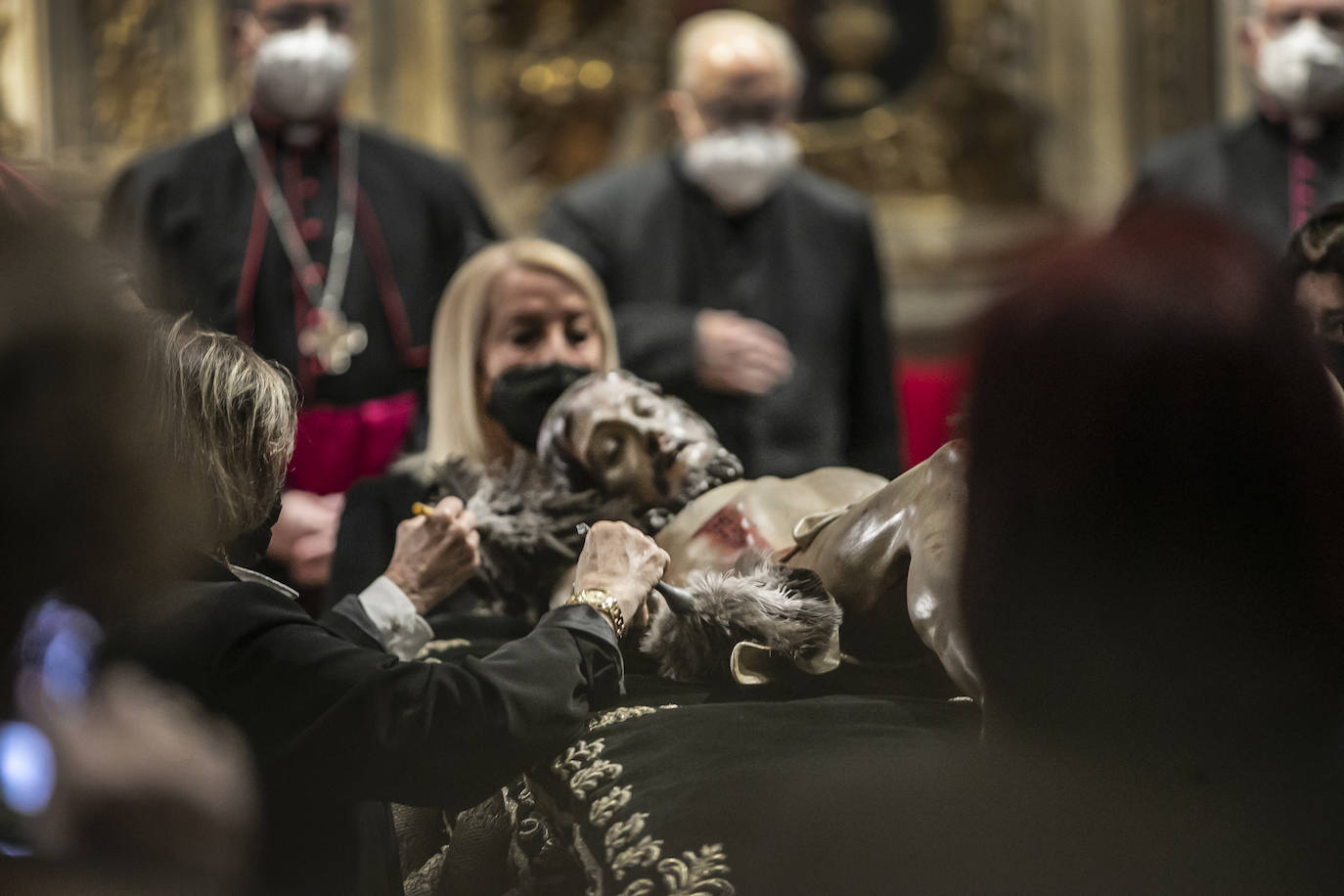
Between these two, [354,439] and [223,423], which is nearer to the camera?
[223,423]

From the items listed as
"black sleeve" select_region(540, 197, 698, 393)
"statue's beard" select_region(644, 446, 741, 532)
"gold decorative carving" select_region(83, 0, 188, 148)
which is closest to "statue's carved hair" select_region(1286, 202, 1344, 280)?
"statue's beard" select_region(644, 446, 741, 532)

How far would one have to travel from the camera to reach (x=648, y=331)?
126 inches

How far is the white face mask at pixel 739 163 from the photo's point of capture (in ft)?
13.0

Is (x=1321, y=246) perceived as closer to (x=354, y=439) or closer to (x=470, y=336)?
(x=470, y=336)

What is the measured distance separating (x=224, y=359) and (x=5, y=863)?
54 centimetres

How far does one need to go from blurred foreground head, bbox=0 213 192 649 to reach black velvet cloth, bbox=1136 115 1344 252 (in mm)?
2522

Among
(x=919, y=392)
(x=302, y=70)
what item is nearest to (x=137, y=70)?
(x=302, y=70)

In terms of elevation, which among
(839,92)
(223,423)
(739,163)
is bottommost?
(223,423)

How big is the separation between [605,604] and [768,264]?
7.42 ft

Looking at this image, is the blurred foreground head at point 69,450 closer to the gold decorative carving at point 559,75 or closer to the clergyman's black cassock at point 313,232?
the clergyman's black cassock at point 313,232

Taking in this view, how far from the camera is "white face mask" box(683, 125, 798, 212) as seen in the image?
3959 millimetres

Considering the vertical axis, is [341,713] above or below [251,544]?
below

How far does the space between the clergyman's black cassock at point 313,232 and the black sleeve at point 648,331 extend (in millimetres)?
250

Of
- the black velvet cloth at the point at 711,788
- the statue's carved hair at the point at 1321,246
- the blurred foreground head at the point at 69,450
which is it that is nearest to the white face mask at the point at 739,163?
the statue's carved hair at the point at 1321,246
